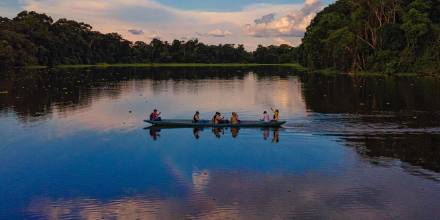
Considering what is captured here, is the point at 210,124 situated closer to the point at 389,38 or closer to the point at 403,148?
the point at 403,148

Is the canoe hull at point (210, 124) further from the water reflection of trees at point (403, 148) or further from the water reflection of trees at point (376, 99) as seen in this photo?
the water reflection of trees at point (376, 99)

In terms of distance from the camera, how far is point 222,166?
92.6ft

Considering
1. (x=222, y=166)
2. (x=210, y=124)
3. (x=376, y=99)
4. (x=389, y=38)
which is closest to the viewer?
(x=222, y=166)

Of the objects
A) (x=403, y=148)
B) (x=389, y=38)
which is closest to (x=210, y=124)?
(x=403, y=148)

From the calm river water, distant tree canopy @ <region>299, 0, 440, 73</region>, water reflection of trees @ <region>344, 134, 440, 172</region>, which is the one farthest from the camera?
distant tree canopy @ <region>299, 0, 440, 73</region>

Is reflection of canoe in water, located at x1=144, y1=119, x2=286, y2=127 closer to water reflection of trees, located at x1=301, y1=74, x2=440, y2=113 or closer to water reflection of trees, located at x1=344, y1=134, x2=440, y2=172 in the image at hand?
water reflection of trees, located at x1=344, y1=134, x2=440, y2=172

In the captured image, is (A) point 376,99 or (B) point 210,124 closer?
(B) point 210,124

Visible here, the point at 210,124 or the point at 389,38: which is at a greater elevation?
the point at 389,38

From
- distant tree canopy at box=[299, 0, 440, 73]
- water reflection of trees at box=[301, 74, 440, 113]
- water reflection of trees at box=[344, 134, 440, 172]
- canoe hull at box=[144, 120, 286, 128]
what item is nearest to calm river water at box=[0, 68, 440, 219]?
water reflection of trees at box=[344, 134, 440, 172]

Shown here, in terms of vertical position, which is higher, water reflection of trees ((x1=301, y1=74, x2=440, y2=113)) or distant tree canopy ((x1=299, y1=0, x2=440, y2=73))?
distant tree canopy ((x1=299, y1=0, x2=440, y2=73))

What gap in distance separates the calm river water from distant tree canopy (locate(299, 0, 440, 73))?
187ft

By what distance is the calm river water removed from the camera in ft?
69.7

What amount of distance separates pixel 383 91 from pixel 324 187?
50.2 metres

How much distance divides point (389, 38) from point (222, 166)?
87467 mm
